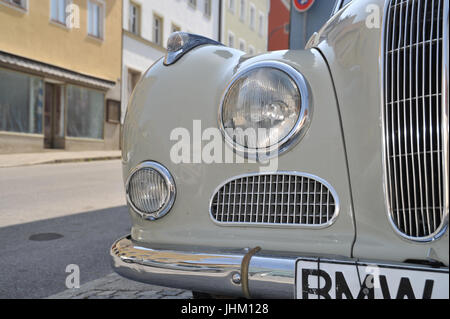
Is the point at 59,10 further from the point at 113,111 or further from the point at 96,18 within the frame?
the point at 113,111

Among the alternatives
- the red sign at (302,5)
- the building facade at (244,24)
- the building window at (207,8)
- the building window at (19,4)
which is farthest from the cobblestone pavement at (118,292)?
the building window at (207,8)

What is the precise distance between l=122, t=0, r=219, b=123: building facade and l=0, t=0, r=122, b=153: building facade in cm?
62

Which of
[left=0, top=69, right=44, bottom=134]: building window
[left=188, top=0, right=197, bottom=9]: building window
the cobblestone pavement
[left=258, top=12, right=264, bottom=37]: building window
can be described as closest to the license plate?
the cobblestone pavement

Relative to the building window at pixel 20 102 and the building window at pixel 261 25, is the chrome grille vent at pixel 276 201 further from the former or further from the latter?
the building window at pixel 261 25

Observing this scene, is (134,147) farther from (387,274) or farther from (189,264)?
(387,274)

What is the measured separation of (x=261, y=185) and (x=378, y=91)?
1.59ft

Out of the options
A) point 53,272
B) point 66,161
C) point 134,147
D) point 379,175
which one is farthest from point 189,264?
point 66,161

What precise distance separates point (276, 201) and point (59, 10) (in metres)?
14.3

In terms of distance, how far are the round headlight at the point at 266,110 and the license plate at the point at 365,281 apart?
0.42 m

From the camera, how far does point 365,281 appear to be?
116cm

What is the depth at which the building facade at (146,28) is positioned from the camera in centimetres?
1697

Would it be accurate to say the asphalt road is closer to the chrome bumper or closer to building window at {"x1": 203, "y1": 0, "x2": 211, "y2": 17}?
the chrome bumper

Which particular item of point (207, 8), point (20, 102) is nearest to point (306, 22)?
point (20, 102)
